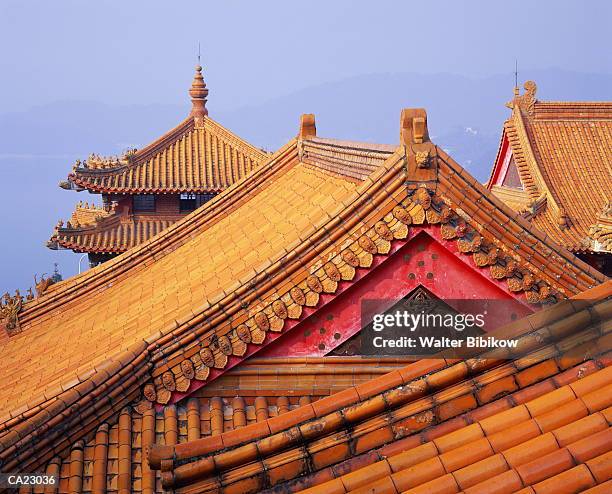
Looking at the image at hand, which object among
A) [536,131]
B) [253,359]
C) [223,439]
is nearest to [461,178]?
[253,359]

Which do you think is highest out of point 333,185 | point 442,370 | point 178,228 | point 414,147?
point 178,228

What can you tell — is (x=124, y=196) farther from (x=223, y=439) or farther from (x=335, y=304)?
(x=223, y=439)

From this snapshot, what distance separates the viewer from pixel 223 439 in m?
6.08

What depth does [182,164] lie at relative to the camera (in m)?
29.5

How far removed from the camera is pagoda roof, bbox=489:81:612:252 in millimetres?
25422

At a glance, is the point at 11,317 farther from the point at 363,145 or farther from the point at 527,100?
the point at 527,100

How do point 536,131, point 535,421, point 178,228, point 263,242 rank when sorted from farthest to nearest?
point 536,131 → point 178,228 → point 263,242 → point 535,421

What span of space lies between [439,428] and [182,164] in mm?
23987

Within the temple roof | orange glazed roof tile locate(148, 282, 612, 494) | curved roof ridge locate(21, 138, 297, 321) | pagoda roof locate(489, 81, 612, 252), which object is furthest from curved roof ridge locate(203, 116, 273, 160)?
orange glazed roof tile locate(148, 282, 612, 494)

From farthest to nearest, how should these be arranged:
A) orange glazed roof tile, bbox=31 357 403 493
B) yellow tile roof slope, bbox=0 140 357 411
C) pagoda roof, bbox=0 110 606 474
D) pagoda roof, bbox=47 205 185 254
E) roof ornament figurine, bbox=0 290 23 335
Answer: pagoda roof, bbox=47 205 185 254
roof ornament figurine, bbox=0 290 23 335
yellow tile roof slope, bbox=0 140 357 411
pagoda roof, bbox=0 110 606 474
orange glazed roof tile, bbox=31 357 403 493

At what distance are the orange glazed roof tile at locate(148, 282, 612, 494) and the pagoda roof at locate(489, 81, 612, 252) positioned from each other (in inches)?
738

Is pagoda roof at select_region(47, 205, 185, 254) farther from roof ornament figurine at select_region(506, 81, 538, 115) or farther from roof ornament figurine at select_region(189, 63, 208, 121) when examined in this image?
roof ornament figurine at select_region(506, 81, 538, 115)

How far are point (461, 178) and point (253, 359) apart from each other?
2308 mm

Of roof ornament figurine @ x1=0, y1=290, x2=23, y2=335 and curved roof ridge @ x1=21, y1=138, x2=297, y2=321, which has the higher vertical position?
curved roof ridge @ x1=21, y1=138, x2=297, y2=321
